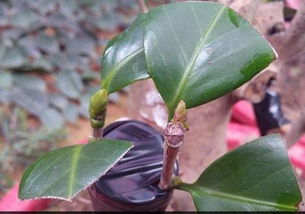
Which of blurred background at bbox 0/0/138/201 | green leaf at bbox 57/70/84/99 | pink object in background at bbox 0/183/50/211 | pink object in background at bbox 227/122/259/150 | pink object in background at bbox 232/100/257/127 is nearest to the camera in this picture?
pink object in background at bbox 0/183/50/211

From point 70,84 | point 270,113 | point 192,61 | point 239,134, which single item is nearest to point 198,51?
point 192,61

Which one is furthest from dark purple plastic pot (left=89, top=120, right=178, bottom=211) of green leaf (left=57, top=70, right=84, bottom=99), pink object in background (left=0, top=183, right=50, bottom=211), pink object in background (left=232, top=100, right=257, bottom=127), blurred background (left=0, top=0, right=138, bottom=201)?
green leaf (left=57, top=70, right=84, bottom=99)

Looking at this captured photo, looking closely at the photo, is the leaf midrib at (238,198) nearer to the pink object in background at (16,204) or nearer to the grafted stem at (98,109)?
the grafted stem at (98,109)

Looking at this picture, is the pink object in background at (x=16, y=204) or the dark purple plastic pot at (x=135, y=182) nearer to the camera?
the dark purple plastic pot at (x=135, y=182)

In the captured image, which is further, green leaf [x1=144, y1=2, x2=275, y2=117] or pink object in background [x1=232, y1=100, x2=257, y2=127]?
pink object in background [x1=232, y1=100, x2=257, y2=127]

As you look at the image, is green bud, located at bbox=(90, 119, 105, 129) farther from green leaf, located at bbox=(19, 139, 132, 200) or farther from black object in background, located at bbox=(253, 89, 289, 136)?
black object in background, located at bbox=(253, 89, 289, 136)

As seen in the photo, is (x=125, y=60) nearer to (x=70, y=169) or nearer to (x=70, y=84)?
(x=70, y=169)

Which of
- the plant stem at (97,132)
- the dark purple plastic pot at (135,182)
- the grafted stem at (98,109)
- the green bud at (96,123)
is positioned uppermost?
the grafted stem at (98,109)

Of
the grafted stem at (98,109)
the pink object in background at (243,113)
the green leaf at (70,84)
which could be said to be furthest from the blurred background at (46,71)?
the grafted stem at (98,109)

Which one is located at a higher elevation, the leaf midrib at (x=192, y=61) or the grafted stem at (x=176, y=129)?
the leaf midrib at (x=192, y=61)
